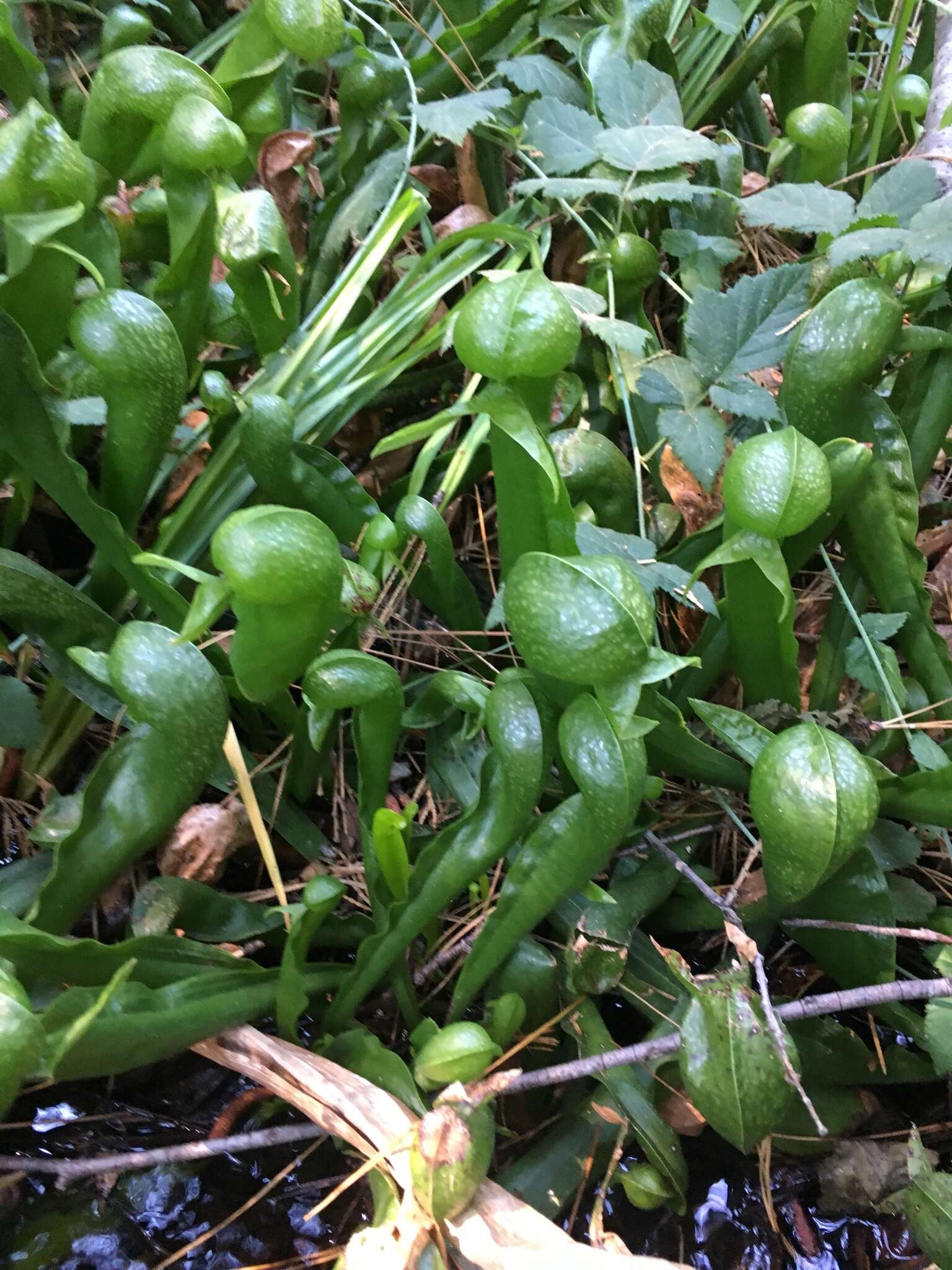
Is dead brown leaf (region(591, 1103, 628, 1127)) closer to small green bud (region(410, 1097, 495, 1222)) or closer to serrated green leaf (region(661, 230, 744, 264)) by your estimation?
small green bud (region(410, 1097, 495, 1222))

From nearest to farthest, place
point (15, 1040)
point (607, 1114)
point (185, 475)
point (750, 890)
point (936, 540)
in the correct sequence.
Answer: point (15, 1040) → point (607, 1114) → point (750, 890) → point (185, 475) → point (936, 540)

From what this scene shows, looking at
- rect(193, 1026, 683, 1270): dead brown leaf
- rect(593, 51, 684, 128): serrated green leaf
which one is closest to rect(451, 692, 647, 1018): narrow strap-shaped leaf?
rect(193, 1026, 683, 1270): dead brown leaf

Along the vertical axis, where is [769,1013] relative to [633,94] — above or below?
below

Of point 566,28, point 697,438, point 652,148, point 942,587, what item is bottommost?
point 942,587

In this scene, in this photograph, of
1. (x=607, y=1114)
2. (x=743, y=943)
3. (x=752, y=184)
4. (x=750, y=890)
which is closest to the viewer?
(x=743, y=943)

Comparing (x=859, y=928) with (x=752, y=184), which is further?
(x=752, y=184)

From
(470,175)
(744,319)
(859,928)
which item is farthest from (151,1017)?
(470,175)

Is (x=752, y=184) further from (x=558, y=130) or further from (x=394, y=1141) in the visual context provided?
(x=394, y=1141)
